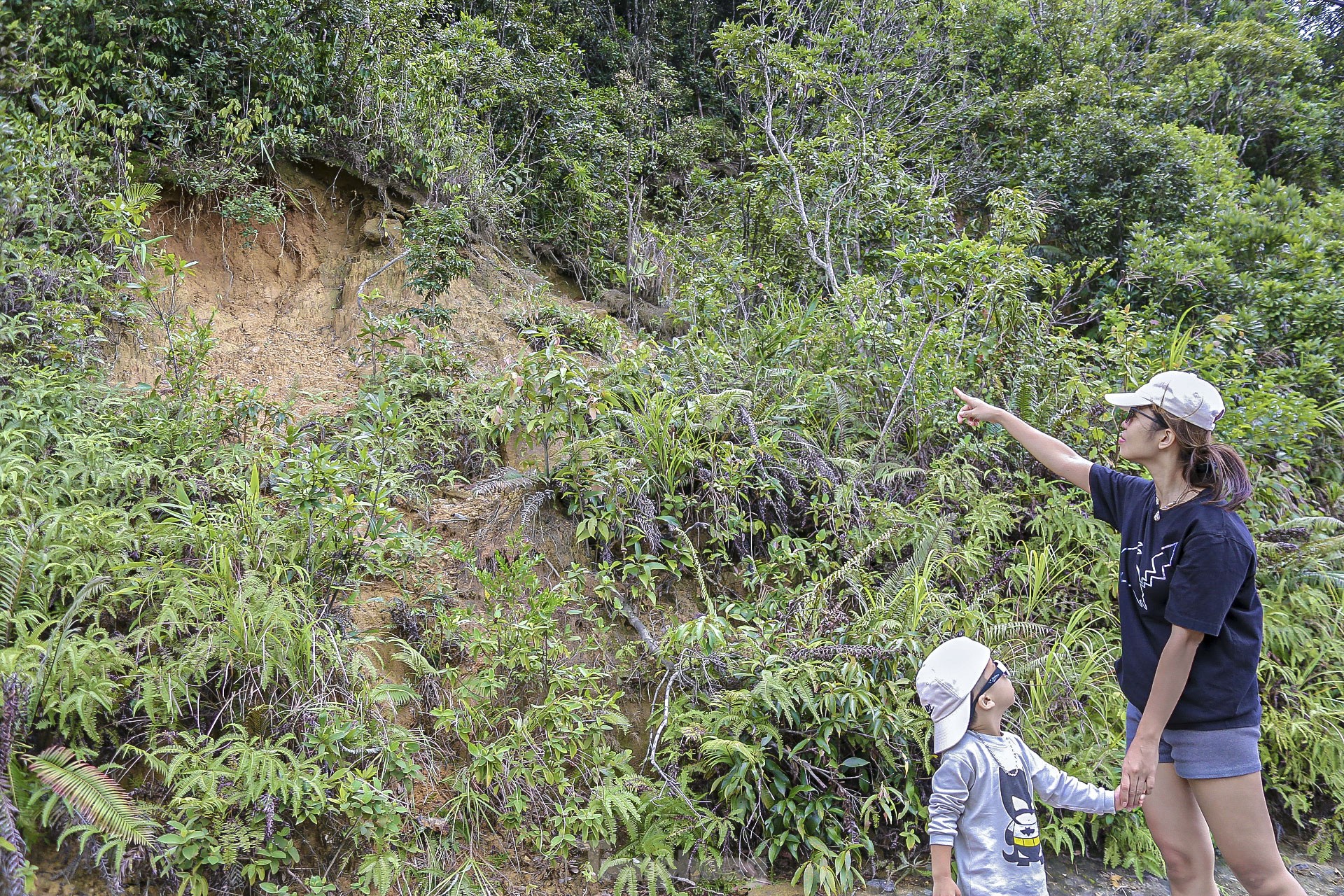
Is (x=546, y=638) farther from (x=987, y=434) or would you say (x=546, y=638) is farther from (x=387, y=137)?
(x=387, y=137)

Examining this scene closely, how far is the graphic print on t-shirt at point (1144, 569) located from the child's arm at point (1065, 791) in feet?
2.07

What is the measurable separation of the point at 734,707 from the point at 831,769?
1.86ft

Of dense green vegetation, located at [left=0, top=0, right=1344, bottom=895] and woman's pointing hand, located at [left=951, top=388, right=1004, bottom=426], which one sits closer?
woman's pointing hand, located at [left=951, top=388, right=1004, bottom=426]

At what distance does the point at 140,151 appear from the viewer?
6488mm

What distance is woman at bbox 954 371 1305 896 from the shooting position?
2438mm

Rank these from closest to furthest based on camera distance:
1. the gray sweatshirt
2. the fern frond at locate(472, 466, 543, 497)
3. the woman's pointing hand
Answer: the gray sweatshirt
the woman's pointing hand
the fern frond at locate(472, 466, 543, 497)

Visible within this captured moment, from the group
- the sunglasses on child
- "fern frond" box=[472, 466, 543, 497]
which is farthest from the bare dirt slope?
the sunglasses on child

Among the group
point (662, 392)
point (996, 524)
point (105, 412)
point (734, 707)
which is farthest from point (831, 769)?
point (105, 412)

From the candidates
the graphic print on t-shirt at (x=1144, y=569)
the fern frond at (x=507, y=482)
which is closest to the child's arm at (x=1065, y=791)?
the graphic print on t-shirt at (x=1144, y=569)

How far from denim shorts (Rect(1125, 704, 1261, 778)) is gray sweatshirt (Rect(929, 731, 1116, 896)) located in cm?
29

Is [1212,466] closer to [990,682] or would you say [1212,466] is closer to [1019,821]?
[990,682]

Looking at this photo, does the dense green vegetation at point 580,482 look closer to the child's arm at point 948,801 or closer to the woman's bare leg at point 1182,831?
the woman's bare leg at point 1182,831

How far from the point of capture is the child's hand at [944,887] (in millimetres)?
2234

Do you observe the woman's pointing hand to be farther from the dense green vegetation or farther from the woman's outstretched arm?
the dense green vegetation
